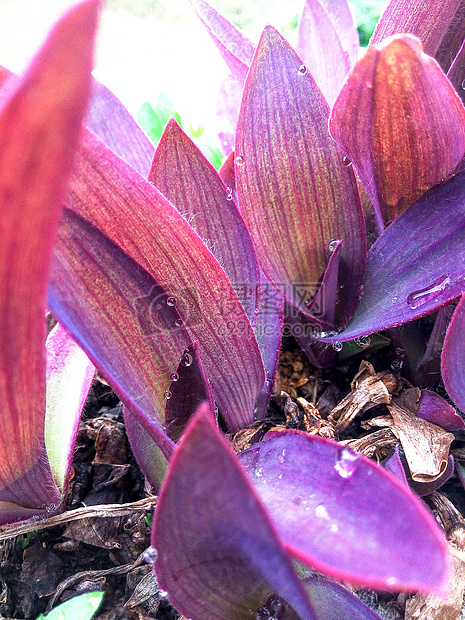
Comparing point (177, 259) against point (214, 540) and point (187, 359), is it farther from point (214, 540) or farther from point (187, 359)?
point (214, 540)

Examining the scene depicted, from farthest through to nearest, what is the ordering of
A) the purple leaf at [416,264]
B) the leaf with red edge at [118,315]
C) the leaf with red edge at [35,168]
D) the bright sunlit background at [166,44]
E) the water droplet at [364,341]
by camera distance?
the bright sunlit background at [166,44] < the water droplet at [364,341] < the purple leaf at [416,264] < the leaf with red edge at [118,315] < the leaf with red edge at [35,168]

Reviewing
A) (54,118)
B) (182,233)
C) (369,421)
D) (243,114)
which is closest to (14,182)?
(54,118)

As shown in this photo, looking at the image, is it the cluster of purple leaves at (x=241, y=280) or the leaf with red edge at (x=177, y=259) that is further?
the leaf with red edge at (x=177, y=259)

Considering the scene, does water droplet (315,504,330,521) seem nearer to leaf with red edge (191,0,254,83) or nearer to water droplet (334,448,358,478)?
water droplet (334,448,358,478)

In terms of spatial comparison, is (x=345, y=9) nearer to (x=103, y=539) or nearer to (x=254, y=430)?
(x=254, y=430)

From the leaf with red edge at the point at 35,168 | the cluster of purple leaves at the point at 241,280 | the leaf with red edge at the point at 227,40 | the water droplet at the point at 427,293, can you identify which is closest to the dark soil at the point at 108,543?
the cluster of purple leaves at the point at 241,280

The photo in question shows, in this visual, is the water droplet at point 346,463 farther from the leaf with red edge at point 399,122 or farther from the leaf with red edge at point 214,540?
the leaf with red edge at point 399,122

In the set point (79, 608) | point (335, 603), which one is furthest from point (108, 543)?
point (335, 603)

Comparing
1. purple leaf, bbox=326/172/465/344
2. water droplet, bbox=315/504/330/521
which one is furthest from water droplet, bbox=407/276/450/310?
water droplet, bbox=315/504/330/521
